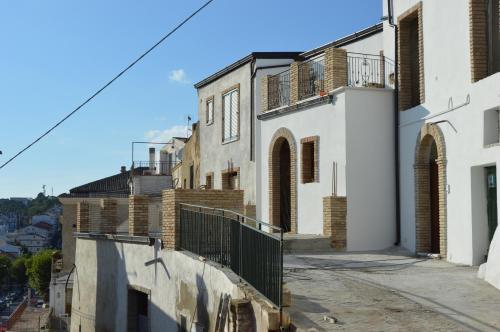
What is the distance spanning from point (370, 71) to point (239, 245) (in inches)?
418

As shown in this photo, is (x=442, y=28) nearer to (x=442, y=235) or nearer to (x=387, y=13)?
(x=387, y=13)

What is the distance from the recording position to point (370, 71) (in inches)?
744

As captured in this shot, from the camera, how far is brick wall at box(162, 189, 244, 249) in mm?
13523

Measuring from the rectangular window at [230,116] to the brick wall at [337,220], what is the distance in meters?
8.48

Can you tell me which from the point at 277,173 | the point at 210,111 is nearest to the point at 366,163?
the point at 277,173

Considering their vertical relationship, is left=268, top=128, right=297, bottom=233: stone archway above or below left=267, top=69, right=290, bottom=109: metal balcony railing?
below

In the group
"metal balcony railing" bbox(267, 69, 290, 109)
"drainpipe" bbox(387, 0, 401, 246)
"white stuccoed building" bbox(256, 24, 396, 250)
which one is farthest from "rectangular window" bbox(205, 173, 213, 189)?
"drainpipe" bbox(387, 0, 401, 246)

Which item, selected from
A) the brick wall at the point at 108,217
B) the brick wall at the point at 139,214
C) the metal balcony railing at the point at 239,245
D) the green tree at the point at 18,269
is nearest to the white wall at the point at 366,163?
the brick wall at the point at 139,214

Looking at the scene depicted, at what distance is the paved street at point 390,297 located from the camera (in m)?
7.64

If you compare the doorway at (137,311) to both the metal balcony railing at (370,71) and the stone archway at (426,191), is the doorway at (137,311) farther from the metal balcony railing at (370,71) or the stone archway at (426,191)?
the metal balcony railing at (370,71)

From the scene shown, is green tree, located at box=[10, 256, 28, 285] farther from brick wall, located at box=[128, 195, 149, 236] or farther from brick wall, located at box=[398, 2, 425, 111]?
brick wall, located at box=[398, 2, 425, 111]

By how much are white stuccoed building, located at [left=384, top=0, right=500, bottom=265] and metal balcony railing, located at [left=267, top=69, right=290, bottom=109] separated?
14.9 ft

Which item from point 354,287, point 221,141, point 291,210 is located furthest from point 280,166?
point 354,287

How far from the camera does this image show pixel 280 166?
2109 centimetres
